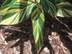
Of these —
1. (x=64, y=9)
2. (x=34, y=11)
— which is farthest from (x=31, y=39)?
(x=64, y=9)

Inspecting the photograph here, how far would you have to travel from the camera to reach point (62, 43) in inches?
44.9

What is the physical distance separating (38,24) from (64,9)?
0.33 metres

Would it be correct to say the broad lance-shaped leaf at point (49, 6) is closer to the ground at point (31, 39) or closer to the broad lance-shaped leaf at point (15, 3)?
the broad lance-shaped leaf at point (15, 3)

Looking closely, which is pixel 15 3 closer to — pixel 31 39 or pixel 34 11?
pixel 34 11

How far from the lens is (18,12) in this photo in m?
0.96

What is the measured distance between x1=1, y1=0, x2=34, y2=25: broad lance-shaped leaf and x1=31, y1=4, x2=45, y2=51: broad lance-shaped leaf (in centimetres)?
6

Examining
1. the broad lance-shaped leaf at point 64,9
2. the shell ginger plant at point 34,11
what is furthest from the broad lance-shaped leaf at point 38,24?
the broad lance-shaped leaf at point 64,9

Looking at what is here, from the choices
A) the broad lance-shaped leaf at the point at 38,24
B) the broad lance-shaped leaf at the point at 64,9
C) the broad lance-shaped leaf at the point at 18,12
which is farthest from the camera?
the broad lance-shaped leaf at the point at 64,9

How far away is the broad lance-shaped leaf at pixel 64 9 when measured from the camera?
3.38 feet

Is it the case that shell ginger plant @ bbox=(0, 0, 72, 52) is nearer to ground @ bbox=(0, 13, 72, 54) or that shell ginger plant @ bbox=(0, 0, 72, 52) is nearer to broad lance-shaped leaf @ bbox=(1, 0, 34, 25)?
broad lance-shaped leaf @ bbox=(1, 0, 34, 25)

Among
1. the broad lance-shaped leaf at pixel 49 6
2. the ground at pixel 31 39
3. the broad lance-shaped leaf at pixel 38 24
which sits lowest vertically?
the ground at pixel 31 39

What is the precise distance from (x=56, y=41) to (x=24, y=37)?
1.06 ft

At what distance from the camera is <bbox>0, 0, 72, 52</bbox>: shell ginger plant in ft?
2.90

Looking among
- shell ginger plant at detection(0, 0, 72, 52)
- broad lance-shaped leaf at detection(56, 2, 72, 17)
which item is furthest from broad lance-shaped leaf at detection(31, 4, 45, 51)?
broad lance-shaped leaf at detection(56, 2, 72, 17)
